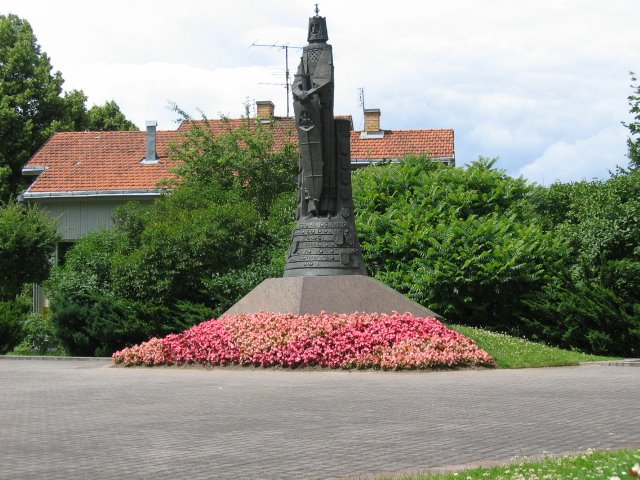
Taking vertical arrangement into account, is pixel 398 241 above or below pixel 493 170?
below

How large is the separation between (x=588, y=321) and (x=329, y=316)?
690 cm

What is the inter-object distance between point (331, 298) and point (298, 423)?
9406 mm

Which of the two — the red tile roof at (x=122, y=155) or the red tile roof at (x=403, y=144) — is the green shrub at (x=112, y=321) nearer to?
the red tile roof at (x=122, y=155)

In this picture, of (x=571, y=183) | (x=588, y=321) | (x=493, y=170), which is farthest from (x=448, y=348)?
(x=571, y=183)

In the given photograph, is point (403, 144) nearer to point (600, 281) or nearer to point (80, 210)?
point (80, 210)

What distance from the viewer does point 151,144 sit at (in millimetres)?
42406

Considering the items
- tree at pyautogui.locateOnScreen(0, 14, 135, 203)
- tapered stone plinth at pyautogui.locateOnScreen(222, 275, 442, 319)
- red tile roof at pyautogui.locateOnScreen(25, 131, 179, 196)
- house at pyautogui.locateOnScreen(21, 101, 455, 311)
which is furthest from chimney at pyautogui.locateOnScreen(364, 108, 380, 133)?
tapered stone plinth at pyautogui.locateOnScreen(222, 275, 442, 319)

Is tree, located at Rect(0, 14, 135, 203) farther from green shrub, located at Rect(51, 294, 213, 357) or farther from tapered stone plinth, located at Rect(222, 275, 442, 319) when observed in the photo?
tapered stone plinth, located at Rect(222, 275, 442, 319)

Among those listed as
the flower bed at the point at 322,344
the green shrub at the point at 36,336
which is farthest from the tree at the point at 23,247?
the flower bed at the point at 322,344

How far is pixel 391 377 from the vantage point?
15.4 meters

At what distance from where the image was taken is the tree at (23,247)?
30000 mm

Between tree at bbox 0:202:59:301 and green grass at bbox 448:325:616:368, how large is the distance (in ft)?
50.1

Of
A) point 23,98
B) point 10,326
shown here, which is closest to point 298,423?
point 10,326

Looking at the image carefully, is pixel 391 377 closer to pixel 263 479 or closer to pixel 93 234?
pixel 263 479
